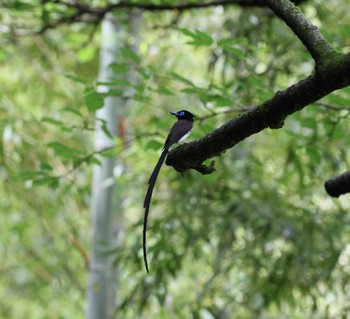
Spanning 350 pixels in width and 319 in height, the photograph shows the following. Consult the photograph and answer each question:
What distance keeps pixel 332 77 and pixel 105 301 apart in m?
3.06

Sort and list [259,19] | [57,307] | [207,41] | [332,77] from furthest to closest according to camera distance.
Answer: [57,307], [259,19], [207,41], [332,77]

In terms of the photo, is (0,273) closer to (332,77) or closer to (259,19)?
(259,19)

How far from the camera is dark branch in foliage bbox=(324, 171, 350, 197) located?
4.41 feet

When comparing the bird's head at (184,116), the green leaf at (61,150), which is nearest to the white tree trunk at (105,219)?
the green leaf at (61,150)

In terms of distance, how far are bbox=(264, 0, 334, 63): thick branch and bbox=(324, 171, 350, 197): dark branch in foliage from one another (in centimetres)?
39

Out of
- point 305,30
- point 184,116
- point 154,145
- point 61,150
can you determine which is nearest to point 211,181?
point 154,145

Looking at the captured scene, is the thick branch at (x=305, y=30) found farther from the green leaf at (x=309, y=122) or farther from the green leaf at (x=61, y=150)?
the green leaf at (x=61, y=150)

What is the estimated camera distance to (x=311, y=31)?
107cm

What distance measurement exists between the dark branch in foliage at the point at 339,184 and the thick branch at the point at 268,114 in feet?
1.13

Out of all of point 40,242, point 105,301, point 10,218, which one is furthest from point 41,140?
point 105,301

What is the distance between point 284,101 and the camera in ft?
3.26

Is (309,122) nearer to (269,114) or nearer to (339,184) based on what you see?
(339,184)

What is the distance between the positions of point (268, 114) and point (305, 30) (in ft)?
0.61

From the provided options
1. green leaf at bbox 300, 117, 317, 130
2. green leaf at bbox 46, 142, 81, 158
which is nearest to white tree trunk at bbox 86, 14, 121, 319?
green leaf at bbox 46, 142, 81, 158
